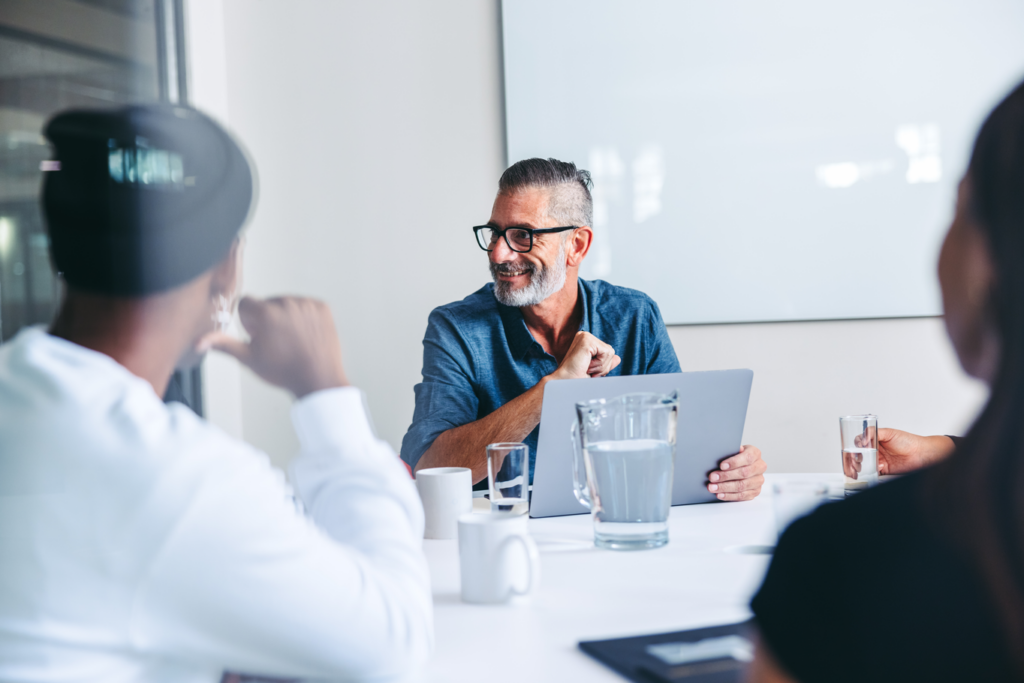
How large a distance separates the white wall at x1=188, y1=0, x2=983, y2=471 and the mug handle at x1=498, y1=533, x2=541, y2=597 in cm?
177

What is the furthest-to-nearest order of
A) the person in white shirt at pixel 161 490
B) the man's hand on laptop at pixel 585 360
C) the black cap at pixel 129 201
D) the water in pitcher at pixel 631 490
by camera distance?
the man's hand on laptop at pixel 585 360 < the water in pitcher at pixel 631 490 < the black cap at pixel 129 201 < the person in white shirt at pixel 161 490

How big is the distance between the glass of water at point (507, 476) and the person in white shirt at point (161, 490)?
1.54 feet

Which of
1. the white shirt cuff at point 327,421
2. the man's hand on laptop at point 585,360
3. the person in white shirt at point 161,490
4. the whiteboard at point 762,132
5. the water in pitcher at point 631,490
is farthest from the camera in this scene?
the whiteboard at point 762,132

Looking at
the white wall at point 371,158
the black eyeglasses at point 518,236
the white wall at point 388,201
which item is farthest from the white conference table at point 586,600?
the white wall at point 371,158

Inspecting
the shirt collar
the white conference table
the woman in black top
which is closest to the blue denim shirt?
the shirt collar

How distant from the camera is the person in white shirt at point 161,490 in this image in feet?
1.94

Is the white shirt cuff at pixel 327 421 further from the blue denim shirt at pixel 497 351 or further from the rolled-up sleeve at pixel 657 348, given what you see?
the rolled-up sleeve at pixel 657 348

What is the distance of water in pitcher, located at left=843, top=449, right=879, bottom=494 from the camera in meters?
1.38

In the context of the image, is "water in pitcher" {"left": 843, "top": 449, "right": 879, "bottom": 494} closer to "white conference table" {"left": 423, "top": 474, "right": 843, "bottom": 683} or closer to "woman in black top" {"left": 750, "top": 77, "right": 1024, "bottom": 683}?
"white conference table" {"left": 423, "top": 474, "right": 843, "bottom": 683}

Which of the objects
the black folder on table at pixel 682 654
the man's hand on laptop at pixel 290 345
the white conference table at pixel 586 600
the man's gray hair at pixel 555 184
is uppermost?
the man's gray hair at pixel 555 184

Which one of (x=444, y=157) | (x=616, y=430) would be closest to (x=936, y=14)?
(x=444, y=157)

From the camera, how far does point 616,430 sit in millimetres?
1161

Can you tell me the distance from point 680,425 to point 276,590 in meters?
0.85

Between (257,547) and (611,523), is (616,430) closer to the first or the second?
(611,523)
